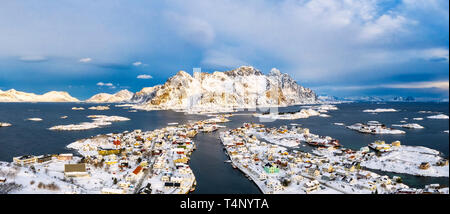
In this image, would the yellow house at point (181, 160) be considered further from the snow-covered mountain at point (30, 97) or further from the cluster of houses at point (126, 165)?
the snow-covered mountain at point (30, 97)

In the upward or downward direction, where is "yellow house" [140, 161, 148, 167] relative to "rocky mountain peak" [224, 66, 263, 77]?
downward

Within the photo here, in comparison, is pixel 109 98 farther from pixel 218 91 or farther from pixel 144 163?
pixel 144 163

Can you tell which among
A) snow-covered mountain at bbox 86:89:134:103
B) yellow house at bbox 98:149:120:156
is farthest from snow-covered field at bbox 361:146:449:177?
snow-covered mountain at bbox 86:89:134:103

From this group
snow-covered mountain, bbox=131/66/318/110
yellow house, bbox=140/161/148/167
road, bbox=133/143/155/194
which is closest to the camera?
road, bbox=133/143/155/194

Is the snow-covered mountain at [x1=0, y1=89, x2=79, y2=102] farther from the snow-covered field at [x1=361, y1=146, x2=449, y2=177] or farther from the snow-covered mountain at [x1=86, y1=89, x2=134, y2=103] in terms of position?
the snow-covered field at [x1=361, y1=146, x2=449, y2=177]

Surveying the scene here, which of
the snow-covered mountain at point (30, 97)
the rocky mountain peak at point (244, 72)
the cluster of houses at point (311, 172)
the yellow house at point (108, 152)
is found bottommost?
the cluster of houses at point (311, 172)

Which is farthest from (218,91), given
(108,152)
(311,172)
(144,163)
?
(311,172)

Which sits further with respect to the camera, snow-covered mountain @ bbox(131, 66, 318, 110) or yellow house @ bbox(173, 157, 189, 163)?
snow-covered mountain @ bbox(131, 66, 318, 110)

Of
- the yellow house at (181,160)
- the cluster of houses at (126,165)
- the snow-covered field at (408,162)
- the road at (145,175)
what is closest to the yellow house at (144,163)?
the cluster of houses at (126,165)
